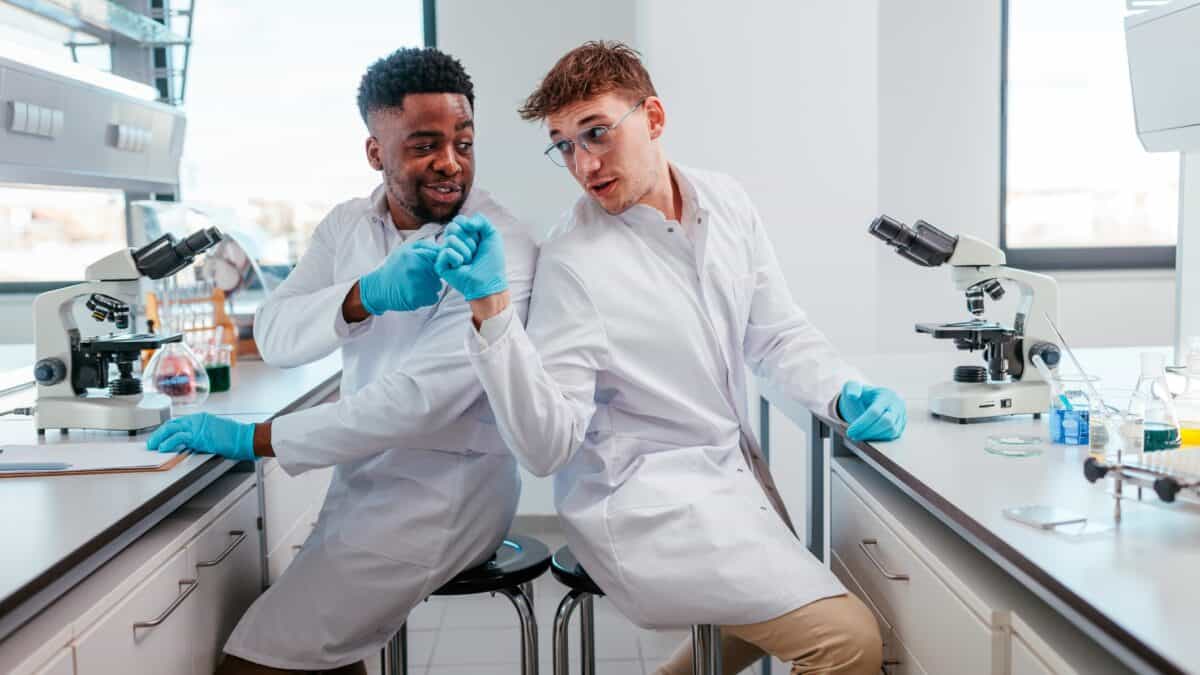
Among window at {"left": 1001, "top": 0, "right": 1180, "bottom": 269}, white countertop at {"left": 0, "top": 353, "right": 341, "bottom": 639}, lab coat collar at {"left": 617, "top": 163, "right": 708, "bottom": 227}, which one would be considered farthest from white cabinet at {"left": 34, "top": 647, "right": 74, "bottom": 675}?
window at {"left": 1001, "top": 0, "right": 1180, "bottom": 269}

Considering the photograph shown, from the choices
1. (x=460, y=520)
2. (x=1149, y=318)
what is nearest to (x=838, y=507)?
(x=460, y=520)

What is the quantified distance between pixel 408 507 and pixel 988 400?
106 centimetres

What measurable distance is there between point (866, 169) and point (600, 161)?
4.91 ft

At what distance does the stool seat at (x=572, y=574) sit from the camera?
1830 millimetres

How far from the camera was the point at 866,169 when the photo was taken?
123 inches

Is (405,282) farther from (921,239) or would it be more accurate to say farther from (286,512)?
(921,239)

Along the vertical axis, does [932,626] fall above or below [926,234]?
below

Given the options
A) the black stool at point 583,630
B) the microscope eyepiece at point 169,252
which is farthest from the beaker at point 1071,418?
the microscope eyepiece at point 169,252

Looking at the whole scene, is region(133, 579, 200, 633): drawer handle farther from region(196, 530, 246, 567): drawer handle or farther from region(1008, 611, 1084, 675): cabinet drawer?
region(1008, 611, 1084, 675): cabinet drawer

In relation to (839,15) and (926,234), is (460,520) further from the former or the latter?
(839,15)

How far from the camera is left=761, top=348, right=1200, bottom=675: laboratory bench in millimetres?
1026

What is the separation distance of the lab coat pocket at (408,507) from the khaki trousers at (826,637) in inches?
21.8

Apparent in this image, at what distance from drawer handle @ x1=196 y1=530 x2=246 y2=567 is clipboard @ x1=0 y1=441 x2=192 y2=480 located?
17 centimetres

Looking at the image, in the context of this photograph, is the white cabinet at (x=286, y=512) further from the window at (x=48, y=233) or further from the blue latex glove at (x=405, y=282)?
the window at (x=48, y=233)
